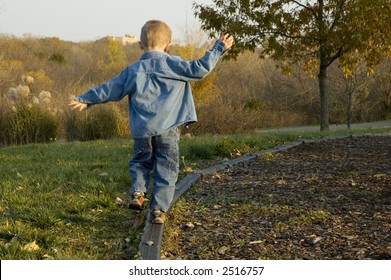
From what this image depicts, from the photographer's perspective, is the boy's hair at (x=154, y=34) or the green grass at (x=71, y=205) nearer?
the green grass at (x=71, y=205)

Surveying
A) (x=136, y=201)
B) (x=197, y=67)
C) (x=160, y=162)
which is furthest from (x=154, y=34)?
(x=136, y=201)

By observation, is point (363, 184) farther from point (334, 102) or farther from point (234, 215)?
point (334, 102)

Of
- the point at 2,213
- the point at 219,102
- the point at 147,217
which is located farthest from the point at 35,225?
the point at 219,102

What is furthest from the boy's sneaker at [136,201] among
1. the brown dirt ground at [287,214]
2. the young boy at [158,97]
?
the brown dirt ground at [287,214]

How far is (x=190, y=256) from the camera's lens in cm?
360

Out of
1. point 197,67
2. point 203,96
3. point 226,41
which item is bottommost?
point 203,96

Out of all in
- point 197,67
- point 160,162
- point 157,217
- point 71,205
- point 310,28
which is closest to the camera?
point 157,217

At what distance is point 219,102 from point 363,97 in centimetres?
1265

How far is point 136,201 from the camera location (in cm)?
428

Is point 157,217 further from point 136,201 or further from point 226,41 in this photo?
point 226,41

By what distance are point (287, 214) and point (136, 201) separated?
1157 mm

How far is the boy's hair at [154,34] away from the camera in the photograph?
14.1ft

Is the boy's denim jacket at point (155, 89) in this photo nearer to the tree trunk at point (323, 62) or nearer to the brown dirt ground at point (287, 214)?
the brown dirt ground at point (287, 214)

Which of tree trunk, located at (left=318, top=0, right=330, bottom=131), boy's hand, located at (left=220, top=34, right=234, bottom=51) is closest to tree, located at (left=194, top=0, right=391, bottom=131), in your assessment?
tree trunk, located at (left=318, top=0, right=330, bottom=131)
